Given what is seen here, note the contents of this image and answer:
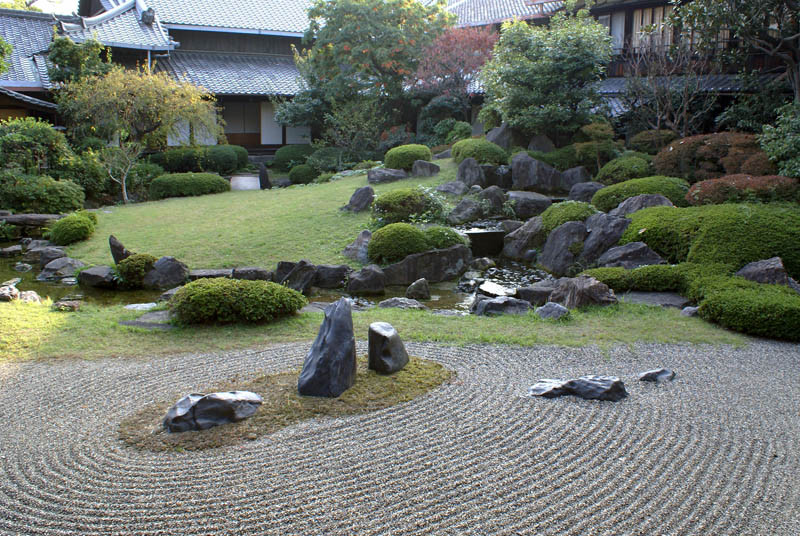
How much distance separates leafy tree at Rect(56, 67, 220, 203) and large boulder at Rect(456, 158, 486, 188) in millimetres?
8769

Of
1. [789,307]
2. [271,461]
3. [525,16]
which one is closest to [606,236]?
[789,307]

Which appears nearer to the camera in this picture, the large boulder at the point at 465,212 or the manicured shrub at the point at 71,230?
the manicured shrub at the point at 71,230

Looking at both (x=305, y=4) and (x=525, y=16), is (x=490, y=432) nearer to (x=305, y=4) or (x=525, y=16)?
(x=525, y=16)

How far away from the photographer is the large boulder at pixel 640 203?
11.9m

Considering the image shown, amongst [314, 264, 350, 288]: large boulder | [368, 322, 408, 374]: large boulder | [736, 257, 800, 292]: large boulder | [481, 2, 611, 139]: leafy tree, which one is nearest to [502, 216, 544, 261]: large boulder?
[314, 264, 350, 288]: large boulder

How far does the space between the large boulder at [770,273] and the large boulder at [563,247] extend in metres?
3.14

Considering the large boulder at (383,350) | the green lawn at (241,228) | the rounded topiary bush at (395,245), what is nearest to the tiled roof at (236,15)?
the green lawn at (241,228)

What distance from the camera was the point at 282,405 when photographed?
4711 millimetres

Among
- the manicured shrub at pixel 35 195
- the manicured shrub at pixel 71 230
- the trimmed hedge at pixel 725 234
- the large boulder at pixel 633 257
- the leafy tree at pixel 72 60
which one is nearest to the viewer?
the trimmed hedge at pixel 725 234

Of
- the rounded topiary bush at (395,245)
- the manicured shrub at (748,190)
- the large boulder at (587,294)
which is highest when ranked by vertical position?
the manicured shrub at (748,190)

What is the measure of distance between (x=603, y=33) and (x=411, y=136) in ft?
25.7

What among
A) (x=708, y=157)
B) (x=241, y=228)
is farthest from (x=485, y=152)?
(x=241, y=228)

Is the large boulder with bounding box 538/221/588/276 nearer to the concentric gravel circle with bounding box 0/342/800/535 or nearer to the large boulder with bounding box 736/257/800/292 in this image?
the large boulder with bounding box 736/257/800/292

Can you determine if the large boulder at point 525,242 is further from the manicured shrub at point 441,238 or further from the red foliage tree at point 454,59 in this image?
the red foliage tree at point 454,59
